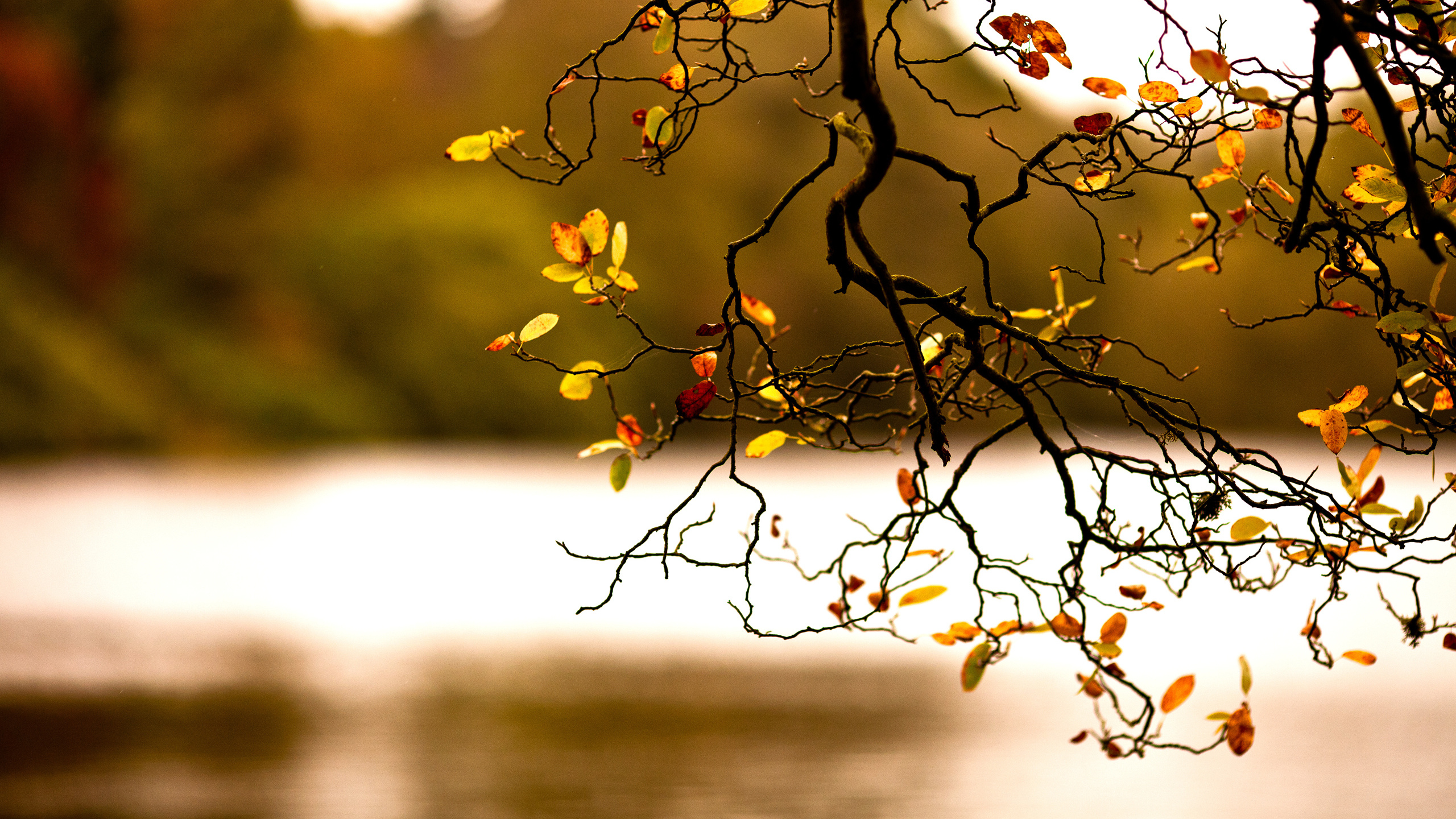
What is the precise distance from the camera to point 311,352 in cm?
2400

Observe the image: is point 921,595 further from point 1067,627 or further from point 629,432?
point 629,432

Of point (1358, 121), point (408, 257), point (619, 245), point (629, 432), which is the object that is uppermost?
point (408, 257)

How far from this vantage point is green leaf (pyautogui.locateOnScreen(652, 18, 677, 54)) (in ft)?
5.07

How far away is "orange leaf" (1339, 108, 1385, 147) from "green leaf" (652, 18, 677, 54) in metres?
0.83

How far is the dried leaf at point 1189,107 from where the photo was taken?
5.08 feet

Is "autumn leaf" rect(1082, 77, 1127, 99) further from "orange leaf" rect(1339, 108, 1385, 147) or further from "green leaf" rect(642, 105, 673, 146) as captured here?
"green leaf" rect(642, 105, 673, 146)

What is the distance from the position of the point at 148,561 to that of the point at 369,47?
24.1 meters

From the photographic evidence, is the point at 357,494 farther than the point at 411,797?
Yes

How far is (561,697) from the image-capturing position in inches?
255

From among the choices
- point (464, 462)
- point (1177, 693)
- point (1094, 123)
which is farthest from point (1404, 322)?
point (464, 462)

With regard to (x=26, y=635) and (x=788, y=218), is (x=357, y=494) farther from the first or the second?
(x=788, y=218)

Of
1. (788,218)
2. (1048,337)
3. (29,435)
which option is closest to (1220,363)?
(788,218)

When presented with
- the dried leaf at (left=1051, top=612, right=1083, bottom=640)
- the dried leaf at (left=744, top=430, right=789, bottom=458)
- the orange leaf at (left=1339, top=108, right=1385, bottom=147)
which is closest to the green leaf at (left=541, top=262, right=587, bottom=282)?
the dried leaf at (left=744, top=430, right=789, bottom=458)

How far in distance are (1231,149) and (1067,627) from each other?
0.65 metres
